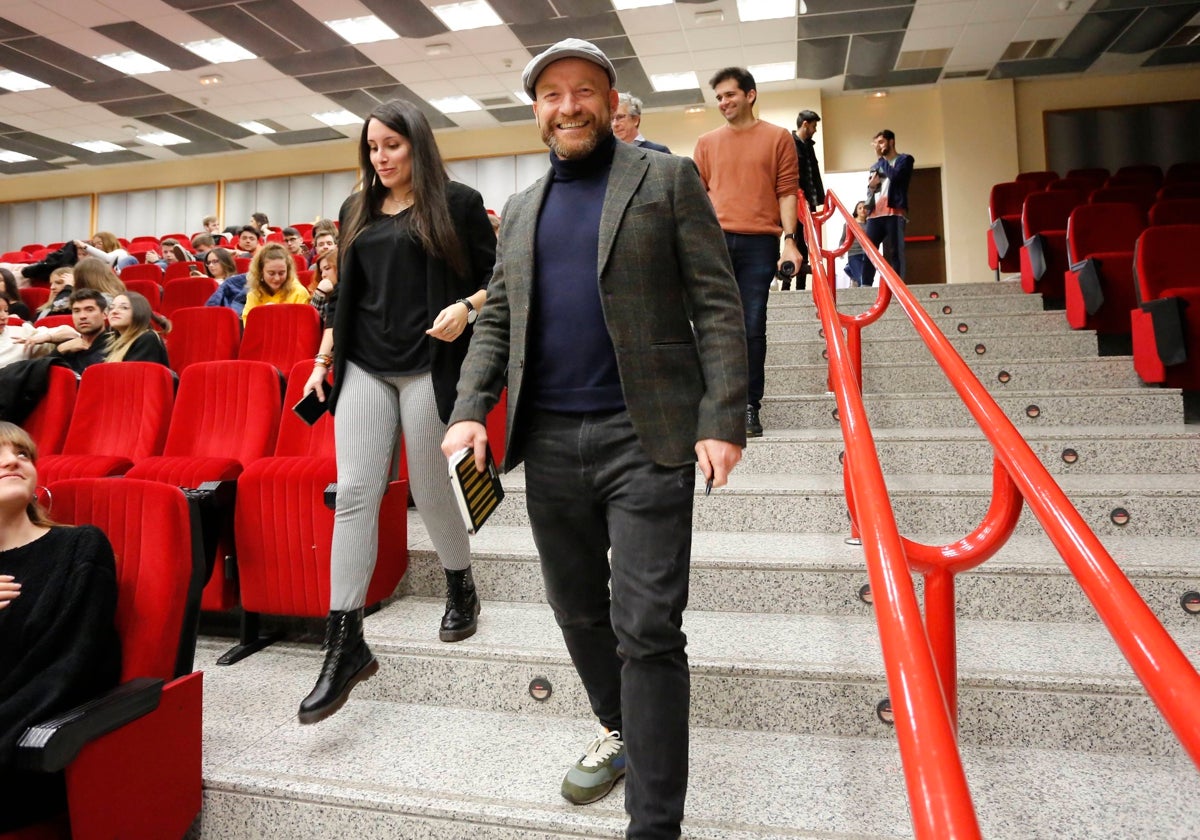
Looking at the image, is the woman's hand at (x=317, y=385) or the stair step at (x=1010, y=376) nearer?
the woman's hand at (x=317, y=385)

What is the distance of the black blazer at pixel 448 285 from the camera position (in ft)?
4.98

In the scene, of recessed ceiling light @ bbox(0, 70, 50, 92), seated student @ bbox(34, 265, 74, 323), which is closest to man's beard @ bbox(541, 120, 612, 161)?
seated student @ bbox(34, 265, 74, 323)

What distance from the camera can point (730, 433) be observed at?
3.27 ft

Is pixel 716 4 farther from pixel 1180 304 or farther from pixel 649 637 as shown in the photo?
pixel 649 637

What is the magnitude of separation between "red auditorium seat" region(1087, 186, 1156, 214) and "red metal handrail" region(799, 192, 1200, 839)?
4558 millimetres

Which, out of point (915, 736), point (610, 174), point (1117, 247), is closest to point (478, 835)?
point (915, 736)

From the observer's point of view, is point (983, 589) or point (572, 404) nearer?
point (572, 404)

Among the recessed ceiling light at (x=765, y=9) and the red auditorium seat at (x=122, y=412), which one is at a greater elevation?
the recessed ceiling light at (x=765, y=9)

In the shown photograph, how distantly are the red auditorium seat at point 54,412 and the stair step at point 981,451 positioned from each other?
7.56 ft

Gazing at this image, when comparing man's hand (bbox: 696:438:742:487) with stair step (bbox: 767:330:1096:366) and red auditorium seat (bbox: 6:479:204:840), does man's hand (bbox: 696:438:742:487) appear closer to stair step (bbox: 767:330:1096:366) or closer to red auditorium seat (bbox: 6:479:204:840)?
red auditorium seat (bbox: 6:479:204:840)

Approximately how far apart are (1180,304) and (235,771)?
10.1ft

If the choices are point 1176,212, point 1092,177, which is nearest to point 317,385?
point 1176,212

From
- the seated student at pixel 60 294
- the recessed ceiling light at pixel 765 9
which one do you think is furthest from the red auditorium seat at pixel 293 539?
the recessed ceiling light at pixel 765 9

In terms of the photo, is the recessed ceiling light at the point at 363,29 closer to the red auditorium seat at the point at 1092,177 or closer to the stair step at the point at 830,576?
the stair step at the point at 830,576
